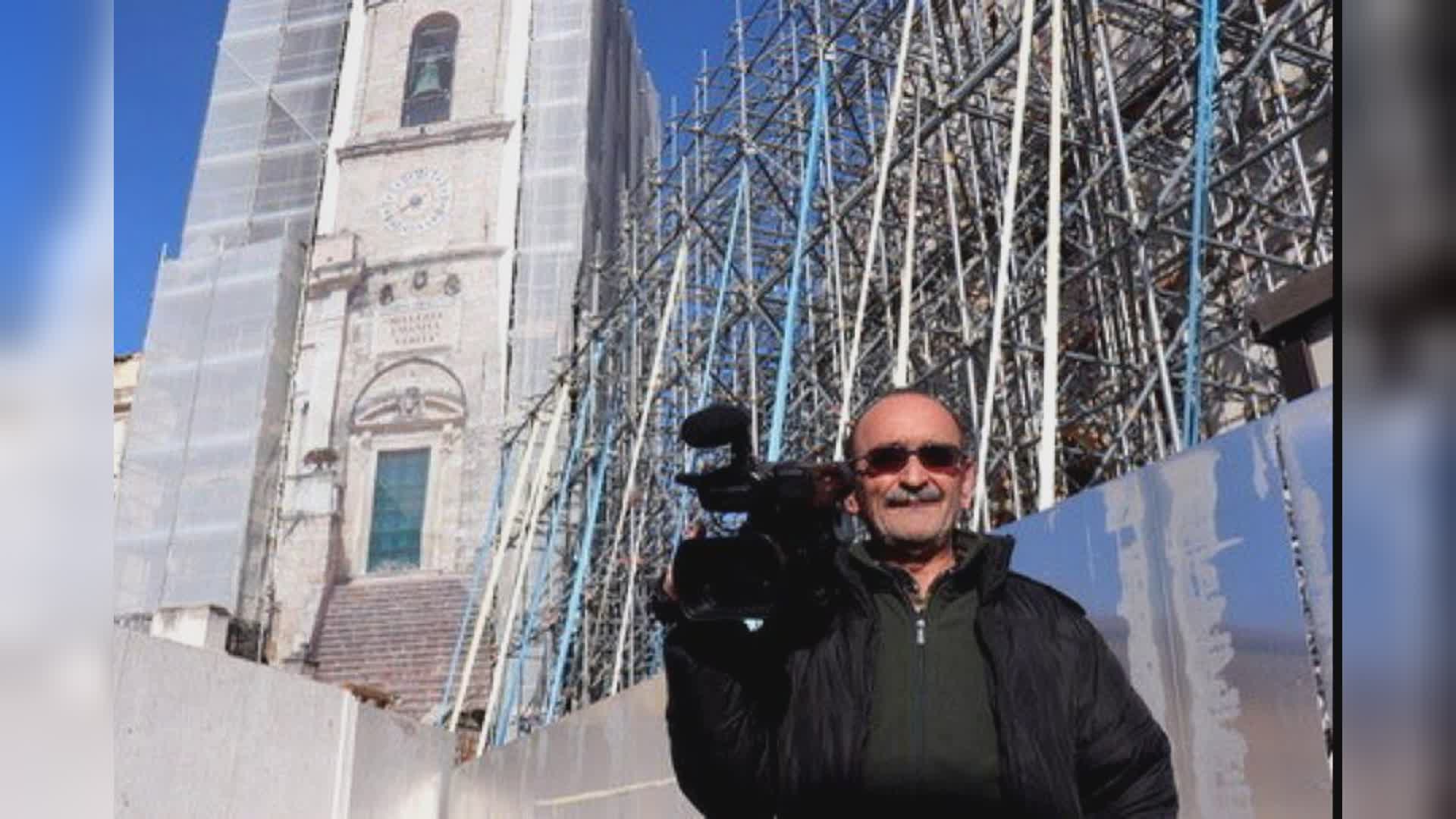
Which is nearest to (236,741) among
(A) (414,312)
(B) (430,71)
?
(A) (414,312)

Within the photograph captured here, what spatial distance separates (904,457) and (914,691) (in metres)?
0.30

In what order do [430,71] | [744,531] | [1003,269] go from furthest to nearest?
1. [430,71]
2. [1003,269]
3. [744,531]

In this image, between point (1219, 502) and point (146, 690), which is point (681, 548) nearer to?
point (1219, 502)

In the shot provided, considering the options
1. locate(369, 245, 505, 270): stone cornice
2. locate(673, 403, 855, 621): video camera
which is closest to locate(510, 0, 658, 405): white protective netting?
locate(369, 245, 505, 270): stone cornice

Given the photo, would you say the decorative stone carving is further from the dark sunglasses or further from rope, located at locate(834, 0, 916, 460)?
the dark sunglasses

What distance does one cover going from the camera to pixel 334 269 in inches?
763

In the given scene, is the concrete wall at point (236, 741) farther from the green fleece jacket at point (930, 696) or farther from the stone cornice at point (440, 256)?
the stone cornice at point (440, 256)

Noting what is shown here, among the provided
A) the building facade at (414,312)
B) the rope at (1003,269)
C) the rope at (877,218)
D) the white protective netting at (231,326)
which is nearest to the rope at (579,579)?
the building facade at (414,312)

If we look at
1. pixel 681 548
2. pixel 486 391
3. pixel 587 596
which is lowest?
pixel 681 548

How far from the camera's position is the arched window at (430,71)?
20812 mm

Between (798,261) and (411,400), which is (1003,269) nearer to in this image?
(798,261)

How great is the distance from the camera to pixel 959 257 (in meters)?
8.70
